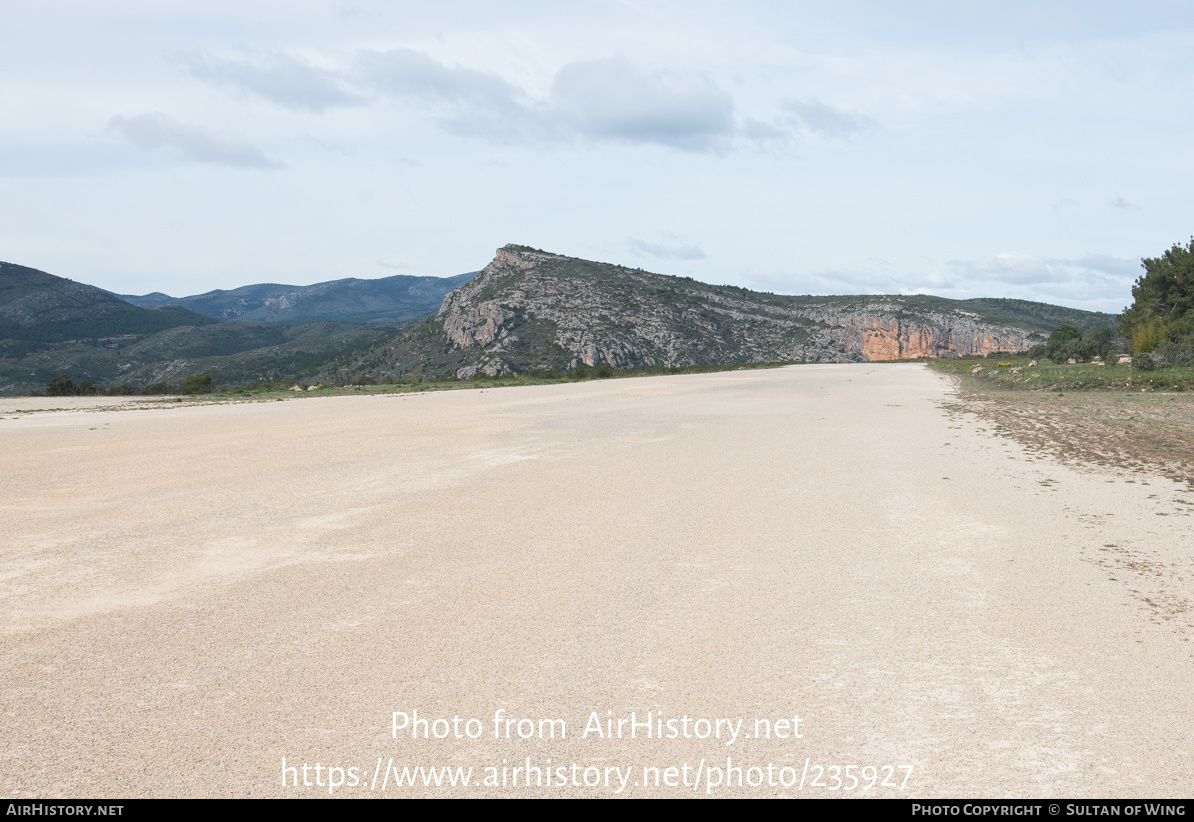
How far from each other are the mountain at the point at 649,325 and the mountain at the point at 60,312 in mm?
73416

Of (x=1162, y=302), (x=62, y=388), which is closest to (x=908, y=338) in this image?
(x=1162, y=302)

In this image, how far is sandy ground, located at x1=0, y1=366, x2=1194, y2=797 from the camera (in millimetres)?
3416

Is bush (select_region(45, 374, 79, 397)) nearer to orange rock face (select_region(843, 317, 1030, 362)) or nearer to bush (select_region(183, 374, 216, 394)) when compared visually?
bush (select_region(183, 374, 216, 394))

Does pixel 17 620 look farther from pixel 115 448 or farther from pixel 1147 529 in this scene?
pixel 115 448

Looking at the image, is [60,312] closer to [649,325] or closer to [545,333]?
[545,333]

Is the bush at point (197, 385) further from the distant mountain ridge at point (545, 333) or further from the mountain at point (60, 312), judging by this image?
the mountain at point (60, 312)

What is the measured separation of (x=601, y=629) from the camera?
16.3 ft

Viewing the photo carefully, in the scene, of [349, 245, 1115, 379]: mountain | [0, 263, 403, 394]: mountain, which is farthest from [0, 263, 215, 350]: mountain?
[349, 245, 1115, 379]: mountain

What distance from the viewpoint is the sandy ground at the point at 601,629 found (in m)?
3.42

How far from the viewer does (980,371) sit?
45.3 meters

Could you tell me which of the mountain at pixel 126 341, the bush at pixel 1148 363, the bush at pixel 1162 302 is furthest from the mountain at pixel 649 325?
the bush at pixel 1148 363

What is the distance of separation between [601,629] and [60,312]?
176859 millimetres

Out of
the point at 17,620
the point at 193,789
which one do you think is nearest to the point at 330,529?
the point at 17,620

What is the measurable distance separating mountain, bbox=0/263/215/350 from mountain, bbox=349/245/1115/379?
7342 cm
